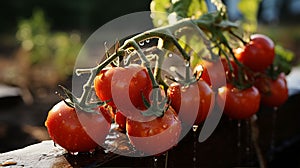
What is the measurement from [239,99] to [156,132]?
434 mm

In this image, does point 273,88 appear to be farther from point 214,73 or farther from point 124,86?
point 124,86

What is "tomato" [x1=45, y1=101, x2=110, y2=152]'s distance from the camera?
99cm

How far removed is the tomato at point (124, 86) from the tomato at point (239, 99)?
1.29 ft

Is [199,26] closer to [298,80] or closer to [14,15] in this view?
[298,80]

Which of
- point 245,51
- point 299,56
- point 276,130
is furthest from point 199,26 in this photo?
point 299,56

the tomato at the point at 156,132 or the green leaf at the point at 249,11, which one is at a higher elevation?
the green leaf at the point at 249,11

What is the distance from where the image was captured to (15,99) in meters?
3.18

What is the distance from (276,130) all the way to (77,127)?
105 centimetres

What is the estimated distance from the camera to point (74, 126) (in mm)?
990

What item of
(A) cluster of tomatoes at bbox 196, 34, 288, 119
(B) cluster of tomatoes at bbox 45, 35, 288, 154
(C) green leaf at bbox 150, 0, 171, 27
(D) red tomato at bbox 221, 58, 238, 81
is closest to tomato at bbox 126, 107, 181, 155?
(B) cluster of tomatoes at bbox 45, 35, 288, 154

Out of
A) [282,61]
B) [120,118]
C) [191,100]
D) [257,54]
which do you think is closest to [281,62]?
[282,61]

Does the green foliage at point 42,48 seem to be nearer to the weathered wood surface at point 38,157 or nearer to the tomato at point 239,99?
the tomato at point 239,99

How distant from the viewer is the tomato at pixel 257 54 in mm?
1415

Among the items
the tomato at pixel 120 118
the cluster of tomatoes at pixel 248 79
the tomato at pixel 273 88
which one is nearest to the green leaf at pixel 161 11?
the cluster of tomatoes at pixel 248 79
